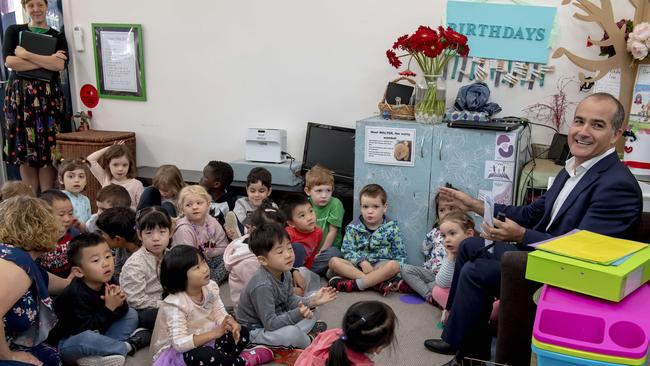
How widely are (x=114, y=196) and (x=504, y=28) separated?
2.69 metres

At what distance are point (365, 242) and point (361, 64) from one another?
1.41m

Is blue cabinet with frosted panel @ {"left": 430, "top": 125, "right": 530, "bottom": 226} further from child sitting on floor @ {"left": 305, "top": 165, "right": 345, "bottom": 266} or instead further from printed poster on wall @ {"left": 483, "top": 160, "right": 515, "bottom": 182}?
child sitting on floor @ {"left": 305, "top": 165, "right": 345, "bottom": 266}

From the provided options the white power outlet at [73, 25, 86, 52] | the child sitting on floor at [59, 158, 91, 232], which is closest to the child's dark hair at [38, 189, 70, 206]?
the child sitting on floor at [59, 158, 91, 232]

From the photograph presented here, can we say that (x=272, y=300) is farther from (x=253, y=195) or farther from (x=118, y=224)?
(x=253, y=195)

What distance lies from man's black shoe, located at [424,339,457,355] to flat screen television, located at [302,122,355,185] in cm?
152

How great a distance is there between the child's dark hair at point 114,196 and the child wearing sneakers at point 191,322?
3.89 ft

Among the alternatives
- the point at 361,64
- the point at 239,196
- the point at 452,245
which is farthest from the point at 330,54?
the point at 452,245

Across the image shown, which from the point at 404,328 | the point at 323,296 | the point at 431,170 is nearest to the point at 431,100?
the point at 431,170

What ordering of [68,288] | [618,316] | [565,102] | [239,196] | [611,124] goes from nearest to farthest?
[618,316]
[611,124]
[68,288]
[565,102]
[239,196]

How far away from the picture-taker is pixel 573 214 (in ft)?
7.30

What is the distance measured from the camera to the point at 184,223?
3.14 meters

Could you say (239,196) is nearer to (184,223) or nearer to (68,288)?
(184,223)

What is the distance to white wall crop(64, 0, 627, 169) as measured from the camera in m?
3.98

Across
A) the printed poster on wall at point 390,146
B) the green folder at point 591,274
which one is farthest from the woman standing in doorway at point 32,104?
the green folder at point 591,274
